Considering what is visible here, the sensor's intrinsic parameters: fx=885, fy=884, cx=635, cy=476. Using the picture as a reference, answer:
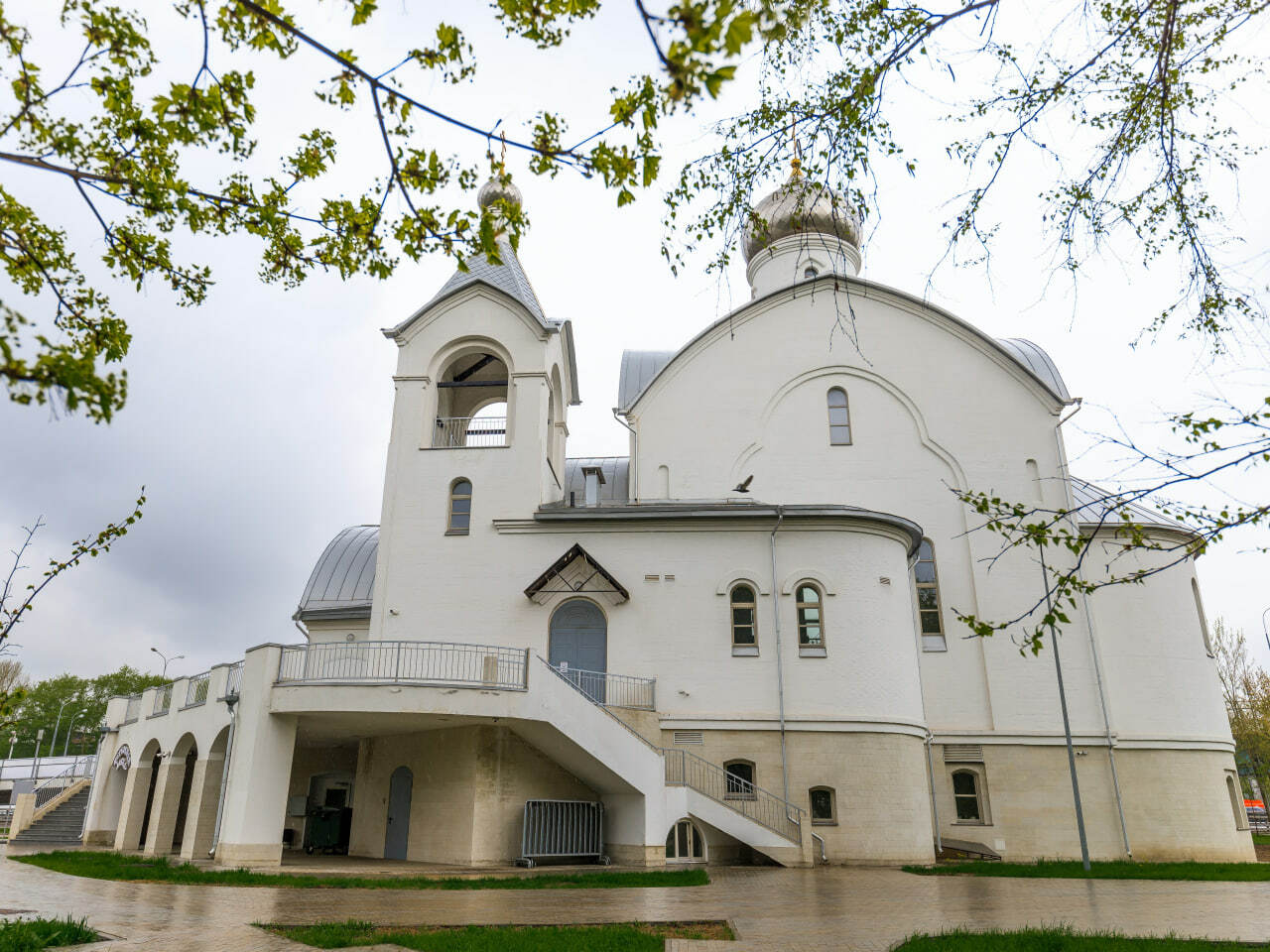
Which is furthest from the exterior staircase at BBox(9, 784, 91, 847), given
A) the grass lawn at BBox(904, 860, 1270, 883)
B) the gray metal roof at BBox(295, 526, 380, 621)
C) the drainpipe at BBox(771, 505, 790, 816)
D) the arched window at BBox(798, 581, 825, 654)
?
the grass lawn at BBox(904, 860, 1270, 883)

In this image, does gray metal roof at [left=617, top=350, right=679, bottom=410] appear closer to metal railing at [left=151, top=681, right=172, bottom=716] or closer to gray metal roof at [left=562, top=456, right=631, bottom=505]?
gray metal roof at [left=562, top=456, right=631, bottom=505]

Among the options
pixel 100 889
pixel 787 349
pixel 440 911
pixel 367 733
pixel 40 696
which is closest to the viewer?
pixel 440 911

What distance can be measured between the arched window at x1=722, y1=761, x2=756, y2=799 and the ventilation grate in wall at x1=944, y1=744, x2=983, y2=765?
16.0 ft

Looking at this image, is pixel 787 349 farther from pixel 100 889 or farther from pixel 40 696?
pixel 40 696

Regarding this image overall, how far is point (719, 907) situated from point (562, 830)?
633 centimetres

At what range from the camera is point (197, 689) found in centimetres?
1709

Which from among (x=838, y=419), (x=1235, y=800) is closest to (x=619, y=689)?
(x=838, y=419)

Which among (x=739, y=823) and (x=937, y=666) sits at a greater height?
(x=937, y=666)

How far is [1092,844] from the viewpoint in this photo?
61.5 ft

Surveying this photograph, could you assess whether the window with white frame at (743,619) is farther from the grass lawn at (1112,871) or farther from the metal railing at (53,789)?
the metal railing at (53,789)

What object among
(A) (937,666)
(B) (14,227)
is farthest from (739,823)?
(B) (14,227)

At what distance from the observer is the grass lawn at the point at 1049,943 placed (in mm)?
7000

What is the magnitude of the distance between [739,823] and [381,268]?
1346 centimetres

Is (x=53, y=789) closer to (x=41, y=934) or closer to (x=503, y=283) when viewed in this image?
(x=503, y=283)
